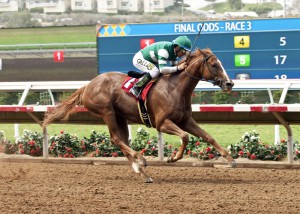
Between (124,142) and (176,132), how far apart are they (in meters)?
0.99

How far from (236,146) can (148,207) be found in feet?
10.7

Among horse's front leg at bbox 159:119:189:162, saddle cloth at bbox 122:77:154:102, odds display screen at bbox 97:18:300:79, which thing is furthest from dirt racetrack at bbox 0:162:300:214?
odds display screen at bbox 97:18:300:79

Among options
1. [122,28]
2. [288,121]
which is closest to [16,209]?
[288,121]

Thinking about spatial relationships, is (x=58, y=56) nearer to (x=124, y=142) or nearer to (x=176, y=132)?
(x=124, y=142)

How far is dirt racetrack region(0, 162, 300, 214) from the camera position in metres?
6.27

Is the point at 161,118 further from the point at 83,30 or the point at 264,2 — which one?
the point at 264,2

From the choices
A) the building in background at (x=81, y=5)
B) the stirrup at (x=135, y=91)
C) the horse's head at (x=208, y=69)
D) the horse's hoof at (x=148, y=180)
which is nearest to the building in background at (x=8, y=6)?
the building in background at (x=81, y=5)

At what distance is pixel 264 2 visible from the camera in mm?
18781

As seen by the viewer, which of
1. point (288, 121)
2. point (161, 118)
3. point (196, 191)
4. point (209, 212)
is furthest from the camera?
point (288, 121)

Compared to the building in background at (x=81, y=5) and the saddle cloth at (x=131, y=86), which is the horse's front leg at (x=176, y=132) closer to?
the saddle cloth at (x=131, y=86)

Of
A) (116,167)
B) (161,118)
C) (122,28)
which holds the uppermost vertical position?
(122,28)

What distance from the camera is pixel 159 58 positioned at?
26.6ft

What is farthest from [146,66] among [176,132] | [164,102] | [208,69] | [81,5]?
[81,5]

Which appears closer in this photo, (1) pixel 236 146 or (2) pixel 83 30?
(1) pixel 236 146
